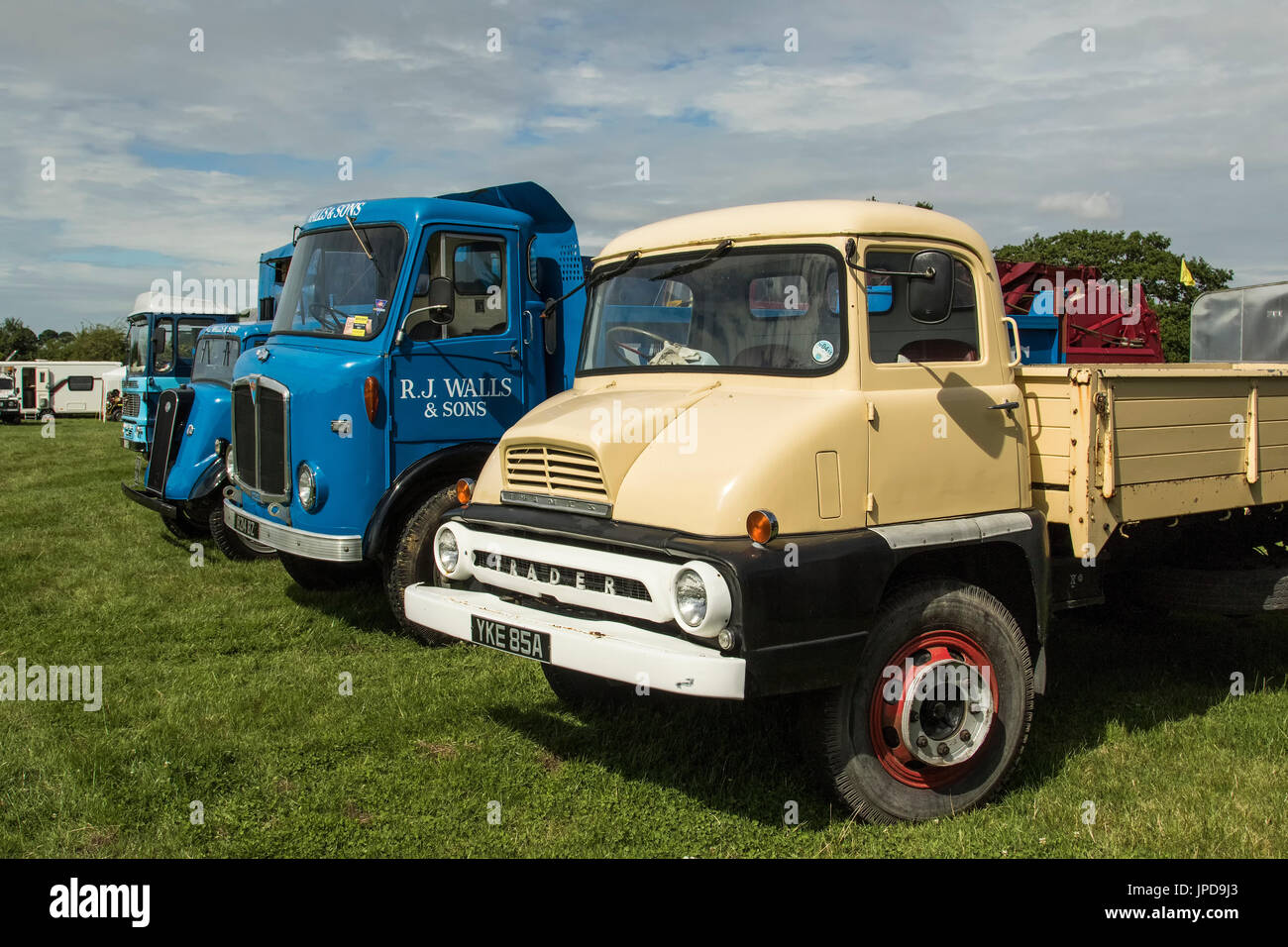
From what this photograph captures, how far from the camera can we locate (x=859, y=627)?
13.0ft

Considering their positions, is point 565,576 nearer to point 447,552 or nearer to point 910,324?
point 447,552

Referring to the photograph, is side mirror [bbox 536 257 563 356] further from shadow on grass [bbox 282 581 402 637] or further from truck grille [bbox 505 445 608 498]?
truck grille [bbox 505 445 608 498]

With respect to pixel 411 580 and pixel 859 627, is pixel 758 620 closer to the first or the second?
pixel 859 627

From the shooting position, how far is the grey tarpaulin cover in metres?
9.55

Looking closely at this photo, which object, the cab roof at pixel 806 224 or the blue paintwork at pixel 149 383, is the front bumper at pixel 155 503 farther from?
the blue paintwork at pixel 149 383

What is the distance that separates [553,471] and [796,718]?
1429 mm

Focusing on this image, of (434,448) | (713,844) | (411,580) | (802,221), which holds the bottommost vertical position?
(713,844)

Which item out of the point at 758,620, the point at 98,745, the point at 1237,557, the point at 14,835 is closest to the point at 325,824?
the point at 14,835

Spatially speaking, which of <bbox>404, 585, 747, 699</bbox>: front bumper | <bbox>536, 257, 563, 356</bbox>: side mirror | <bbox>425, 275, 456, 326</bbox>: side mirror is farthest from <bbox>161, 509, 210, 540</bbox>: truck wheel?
<bbox>404, 585, 747, 699</bbox>: front bumper

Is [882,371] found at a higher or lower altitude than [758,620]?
higher

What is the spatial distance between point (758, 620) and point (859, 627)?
1.63 feet

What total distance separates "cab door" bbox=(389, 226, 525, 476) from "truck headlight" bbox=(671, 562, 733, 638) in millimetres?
3573

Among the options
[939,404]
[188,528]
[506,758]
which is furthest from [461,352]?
[188,528]

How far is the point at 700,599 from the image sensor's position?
3732 millimetres
